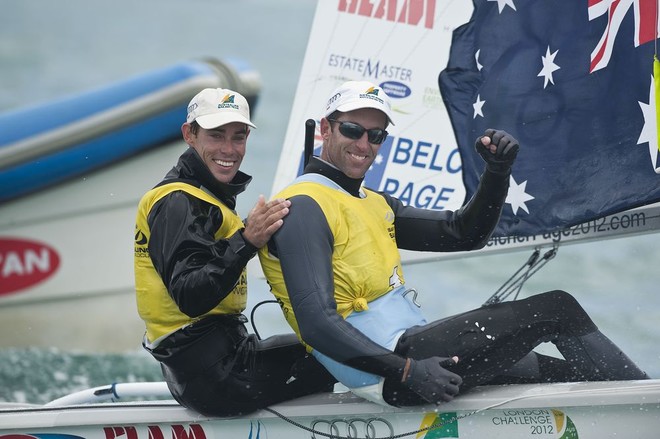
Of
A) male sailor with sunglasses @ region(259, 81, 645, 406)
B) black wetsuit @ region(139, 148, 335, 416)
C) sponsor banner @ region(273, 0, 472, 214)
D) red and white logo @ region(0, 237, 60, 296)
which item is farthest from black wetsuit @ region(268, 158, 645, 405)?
red and white logo @ region(0, 237, 60, 296)

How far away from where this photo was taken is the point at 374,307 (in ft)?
8.66

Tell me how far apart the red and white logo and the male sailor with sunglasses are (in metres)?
3.46

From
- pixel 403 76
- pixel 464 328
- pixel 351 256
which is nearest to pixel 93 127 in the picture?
pixel 403 76

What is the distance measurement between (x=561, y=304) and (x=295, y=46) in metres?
12.3

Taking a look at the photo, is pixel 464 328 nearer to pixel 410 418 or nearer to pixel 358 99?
pixel 410 418

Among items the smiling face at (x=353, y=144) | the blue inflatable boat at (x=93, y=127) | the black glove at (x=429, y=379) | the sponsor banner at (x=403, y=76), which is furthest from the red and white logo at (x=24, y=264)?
the black glove at (x=429, y=379)

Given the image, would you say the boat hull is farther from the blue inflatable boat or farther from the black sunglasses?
the blue inflatable boat

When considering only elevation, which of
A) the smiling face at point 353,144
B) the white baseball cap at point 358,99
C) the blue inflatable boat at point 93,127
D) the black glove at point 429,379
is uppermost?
the blue inflatable boat at point 93,127

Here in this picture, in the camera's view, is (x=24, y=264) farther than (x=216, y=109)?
Yes

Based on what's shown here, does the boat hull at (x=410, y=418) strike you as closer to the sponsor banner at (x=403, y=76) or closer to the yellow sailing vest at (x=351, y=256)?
the yellow sailing vest at (x=351, y=256)

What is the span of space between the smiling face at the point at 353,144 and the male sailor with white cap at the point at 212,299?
20 cm

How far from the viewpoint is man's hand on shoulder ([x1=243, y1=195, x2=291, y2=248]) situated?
2500 mm

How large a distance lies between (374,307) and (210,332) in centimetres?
39

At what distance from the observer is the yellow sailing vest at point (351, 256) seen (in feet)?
8.60
